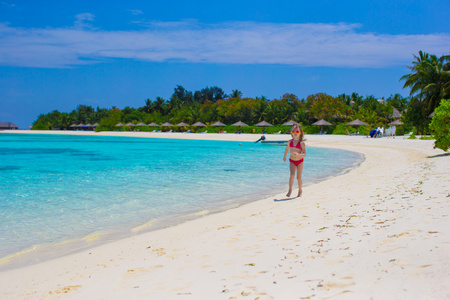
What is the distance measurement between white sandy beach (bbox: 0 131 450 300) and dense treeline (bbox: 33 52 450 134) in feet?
92.4

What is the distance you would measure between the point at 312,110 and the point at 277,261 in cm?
5528

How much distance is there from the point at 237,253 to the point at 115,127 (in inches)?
3453

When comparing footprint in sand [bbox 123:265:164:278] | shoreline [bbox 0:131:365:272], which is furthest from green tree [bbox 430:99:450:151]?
footprint in sand [bbox 123:265:164:278]

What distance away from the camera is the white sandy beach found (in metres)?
2.93

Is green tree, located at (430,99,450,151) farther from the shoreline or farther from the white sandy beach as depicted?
the shoreline

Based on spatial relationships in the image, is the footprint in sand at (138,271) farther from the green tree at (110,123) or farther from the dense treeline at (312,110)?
the green tree at (110,123)

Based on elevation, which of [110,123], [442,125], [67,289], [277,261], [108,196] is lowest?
[108,196]

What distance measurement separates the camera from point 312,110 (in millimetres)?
57000

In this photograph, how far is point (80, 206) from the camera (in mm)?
9227

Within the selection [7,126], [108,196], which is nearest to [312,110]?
[108,196]

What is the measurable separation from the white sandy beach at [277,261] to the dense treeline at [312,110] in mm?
28174

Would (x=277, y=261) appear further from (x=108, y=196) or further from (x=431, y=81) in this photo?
(x=431, y=81)

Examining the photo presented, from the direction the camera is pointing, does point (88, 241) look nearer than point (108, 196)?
Yes

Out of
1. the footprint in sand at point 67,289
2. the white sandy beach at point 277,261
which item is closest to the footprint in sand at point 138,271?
the white sandy beach at point 277,261
